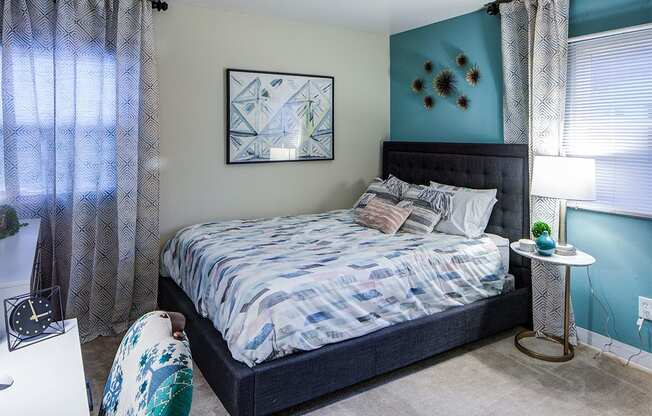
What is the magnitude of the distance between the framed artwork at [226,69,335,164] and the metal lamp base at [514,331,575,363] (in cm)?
228

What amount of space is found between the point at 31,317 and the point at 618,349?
3.24 metres

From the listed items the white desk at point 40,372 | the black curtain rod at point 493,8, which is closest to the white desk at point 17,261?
the white desk at point 40,372

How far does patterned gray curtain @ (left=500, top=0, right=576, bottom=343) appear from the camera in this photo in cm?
311

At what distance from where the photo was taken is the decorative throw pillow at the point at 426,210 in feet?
11.5

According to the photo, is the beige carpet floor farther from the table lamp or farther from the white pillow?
the white pillow

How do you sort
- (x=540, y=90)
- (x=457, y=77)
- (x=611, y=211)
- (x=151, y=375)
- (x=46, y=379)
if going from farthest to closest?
(x=457, y=77)
(x=540, y=90)
(x=611, y=211)
(x=46, y=379)
(x=151, y=375)

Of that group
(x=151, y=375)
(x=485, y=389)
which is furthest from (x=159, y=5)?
(x=485, y=389)

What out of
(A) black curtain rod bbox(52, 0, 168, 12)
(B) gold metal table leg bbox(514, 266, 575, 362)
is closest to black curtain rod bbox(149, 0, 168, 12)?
(A) black curtain rod bbox(52, 0, 168, 12)

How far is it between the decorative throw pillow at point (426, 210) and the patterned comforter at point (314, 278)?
124 mm

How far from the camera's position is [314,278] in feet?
8.20

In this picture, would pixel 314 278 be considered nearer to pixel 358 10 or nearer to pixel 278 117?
pixel 278 117

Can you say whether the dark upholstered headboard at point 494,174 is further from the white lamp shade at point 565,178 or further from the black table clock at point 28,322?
the black table clock at point 28,322

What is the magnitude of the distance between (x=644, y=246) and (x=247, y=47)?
10.6ft

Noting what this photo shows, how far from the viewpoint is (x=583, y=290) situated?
3.21 metres
